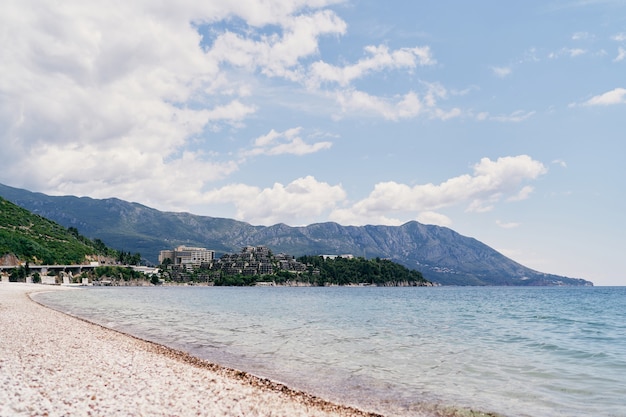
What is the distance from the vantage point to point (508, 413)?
1554 centimetres

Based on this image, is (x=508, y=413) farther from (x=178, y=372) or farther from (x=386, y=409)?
(x=178, y=372)

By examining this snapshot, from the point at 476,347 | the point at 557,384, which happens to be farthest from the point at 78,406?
the point at 476,347

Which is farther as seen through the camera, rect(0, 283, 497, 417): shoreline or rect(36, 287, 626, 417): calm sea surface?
rect(36, 287, 626, 417): calm sea surface

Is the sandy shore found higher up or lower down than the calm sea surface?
higher up

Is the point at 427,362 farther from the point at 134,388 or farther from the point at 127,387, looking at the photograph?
the point at 127,387

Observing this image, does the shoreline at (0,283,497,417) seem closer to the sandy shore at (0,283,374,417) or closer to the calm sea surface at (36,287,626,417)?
the sandy shore at (0,283,374,417)

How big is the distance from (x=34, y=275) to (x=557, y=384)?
612 ft

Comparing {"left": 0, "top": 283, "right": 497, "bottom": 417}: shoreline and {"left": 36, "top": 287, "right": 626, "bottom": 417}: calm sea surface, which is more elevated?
{"left": 0, "top": 283, "right": 497, "bottom": 417}: shoreline

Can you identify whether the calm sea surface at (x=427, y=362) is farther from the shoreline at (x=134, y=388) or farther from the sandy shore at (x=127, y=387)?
the sandy shore at (x=127, y=387)

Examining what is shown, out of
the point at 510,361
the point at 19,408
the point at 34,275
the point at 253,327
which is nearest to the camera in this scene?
the point at 19,408

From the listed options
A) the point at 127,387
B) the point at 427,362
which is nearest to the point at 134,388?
the point at 127,387

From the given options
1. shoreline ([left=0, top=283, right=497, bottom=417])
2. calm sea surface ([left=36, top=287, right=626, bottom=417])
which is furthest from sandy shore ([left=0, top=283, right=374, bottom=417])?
calm sea surface ([left=36, top=287, right=626, bottom=417])

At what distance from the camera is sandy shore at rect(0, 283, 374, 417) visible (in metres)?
11.6

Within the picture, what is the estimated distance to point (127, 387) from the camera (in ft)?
46.3
